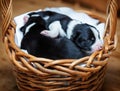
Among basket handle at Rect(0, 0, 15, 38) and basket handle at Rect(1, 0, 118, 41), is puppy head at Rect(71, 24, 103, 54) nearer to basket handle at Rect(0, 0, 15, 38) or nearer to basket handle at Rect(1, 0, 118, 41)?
basket handle at Rect(1, 0, 118, 41)

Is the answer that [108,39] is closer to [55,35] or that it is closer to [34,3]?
[55,35]

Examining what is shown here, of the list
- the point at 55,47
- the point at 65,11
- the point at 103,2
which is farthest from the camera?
the point at 103,2

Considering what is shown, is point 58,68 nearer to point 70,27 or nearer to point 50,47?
point 50,47

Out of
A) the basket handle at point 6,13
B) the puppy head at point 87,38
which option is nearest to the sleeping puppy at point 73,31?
the puppy head at point 87,38

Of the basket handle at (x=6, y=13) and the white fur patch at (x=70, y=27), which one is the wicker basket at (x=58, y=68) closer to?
the basket handle at (x=6, y=13)

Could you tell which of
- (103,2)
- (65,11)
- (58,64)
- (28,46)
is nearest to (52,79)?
(58,64)

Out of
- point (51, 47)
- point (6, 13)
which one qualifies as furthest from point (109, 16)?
point (6, 13)
